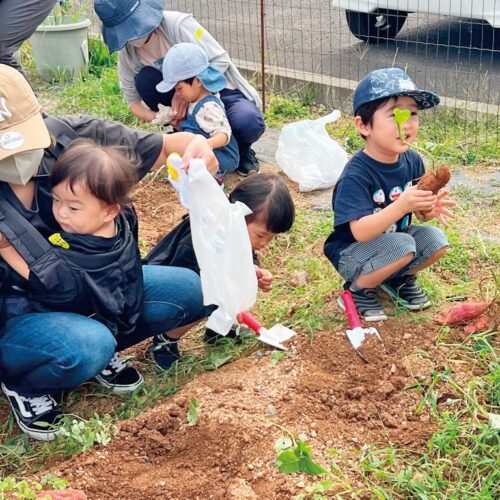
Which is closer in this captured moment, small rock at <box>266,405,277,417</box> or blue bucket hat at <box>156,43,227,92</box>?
small rock at <box>266,405,277,417</box>

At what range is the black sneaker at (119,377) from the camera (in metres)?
3.20

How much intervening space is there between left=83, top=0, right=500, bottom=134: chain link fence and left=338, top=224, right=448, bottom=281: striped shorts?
213 centimetres

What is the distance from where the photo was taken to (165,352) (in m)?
3.37

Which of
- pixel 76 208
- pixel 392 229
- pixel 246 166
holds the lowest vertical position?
pixel 246 166

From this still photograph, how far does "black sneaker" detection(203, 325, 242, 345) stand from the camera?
3408mm

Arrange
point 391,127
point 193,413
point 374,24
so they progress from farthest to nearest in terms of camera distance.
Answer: point 374,24
point 391,127
point 193,413

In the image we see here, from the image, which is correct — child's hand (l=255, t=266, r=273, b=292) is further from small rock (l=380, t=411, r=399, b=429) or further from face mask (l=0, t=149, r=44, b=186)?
face mask (l=0, t=149, r=44, b=186)

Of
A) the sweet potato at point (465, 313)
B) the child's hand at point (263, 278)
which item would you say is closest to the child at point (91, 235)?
the child's hand at point (263, 278)

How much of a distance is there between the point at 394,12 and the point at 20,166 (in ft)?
17.6

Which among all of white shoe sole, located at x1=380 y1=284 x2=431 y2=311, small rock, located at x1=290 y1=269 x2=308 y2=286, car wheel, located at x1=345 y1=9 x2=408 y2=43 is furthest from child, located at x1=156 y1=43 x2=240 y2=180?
car wheel, located at x1=345 y1=9 x2=408 y2=43

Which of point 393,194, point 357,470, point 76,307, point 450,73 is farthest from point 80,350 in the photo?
point 450,73

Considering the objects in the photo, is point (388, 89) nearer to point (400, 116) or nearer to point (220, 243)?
point (400, 116)

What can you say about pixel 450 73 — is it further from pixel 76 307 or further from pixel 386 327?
pixel 76 307

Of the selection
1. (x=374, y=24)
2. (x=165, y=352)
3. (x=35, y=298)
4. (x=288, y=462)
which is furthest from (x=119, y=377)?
(x=374, y=24)
